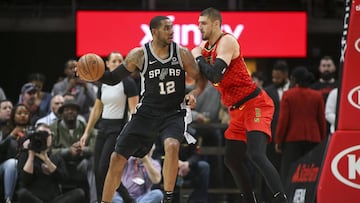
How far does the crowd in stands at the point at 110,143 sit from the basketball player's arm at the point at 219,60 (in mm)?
1954

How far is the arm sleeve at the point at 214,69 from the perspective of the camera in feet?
23.7

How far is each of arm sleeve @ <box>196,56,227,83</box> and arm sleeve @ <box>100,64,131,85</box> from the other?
73 centimetres

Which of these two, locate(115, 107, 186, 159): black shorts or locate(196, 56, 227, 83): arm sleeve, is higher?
locate(196, 56, 227, 83): arm sleeve

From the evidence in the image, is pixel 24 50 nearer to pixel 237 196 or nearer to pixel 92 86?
pixel 92 86

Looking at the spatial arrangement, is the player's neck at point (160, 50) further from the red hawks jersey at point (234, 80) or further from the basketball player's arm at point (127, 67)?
the red hawks jersey at point (234, 80)

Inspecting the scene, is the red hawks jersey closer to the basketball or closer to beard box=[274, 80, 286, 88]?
the basketball

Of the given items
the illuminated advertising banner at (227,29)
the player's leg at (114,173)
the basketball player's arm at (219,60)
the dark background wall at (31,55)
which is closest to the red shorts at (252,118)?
the basketball player's arm at (219,60)

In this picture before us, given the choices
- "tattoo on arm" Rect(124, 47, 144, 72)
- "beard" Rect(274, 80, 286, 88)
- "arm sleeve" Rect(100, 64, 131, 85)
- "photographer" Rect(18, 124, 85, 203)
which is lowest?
"photographer" Rect(18, 124, 85, 203)

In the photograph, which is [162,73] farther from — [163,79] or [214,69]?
[214,69]

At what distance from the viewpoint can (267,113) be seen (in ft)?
25.6

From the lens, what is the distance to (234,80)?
769 centimetres

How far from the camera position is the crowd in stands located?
9.30m

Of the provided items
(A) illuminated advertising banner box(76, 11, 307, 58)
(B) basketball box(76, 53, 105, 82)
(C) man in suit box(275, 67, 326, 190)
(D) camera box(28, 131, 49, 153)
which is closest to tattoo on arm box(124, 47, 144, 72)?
(B) basketball box(76, 53, 105, 82)

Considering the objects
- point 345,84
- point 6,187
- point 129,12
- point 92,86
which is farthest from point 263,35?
point 345,84
